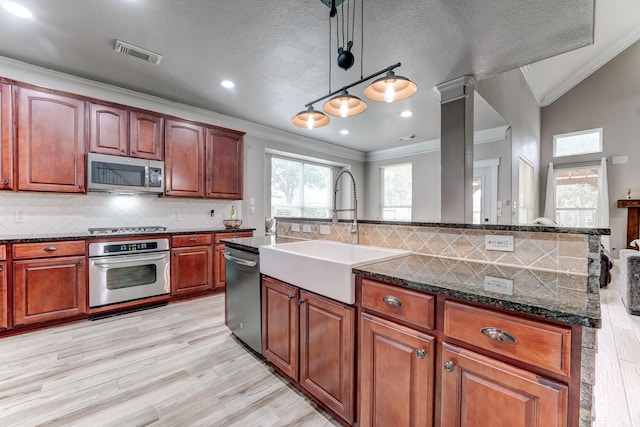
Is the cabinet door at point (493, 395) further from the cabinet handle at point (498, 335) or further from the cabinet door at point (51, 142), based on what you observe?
the cabinet door at point (51, 142)

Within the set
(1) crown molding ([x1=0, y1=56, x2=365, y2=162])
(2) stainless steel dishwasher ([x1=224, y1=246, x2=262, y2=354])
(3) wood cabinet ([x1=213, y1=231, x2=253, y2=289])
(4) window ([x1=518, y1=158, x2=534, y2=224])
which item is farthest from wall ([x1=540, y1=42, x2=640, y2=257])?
(3) wood cabinet ([x1=213, y1=231, x2=253, y2=289])

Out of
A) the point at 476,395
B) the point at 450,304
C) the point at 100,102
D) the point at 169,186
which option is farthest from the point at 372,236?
the point at 100,102

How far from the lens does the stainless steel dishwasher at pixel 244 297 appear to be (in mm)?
2051

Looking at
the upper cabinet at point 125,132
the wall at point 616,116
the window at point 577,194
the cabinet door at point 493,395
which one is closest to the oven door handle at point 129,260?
the upper cabinet at point 125,132

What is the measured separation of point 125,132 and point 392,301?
3.46 m

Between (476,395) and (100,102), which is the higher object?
(100,102)

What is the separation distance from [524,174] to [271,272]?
6.05 meters

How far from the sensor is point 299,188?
5.77 meters

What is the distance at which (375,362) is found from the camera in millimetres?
1274

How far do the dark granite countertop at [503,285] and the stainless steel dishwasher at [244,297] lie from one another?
1016 millimetres

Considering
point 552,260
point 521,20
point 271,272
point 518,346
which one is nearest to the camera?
point 518,346

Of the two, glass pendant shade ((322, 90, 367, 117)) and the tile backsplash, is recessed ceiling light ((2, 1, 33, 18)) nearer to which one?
the tile backsplash

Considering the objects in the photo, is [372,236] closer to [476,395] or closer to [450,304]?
[450,304]

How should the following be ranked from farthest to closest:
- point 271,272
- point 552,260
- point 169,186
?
point 169,186 < point 271,272 < point 552,260
